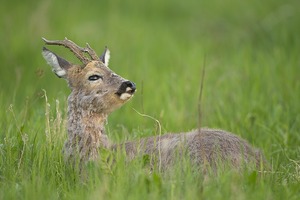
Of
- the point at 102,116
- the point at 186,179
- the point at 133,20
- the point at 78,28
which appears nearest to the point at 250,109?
the point at 102,116

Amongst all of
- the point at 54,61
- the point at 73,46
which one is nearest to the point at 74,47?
the point at 73,46

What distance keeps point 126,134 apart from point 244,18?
21.2 feet

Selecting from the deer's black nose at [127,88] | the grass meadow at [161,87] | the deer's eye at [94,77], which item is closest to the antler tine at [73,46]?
the deer's eye at [94,77]

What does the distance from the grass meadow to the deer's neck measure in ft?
0.45

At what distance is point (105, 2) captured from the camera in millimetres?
14523

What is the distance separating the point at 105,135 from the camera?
6.71 meters

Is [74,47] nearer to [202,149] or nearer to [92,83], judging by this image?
[92,83]

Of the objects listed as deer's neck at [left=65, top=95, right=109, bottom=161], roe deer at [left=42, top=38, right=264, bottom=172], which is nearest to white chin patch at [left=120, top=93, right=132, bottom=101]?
roe deer at [left=42, top=38, right=264, bottom=172]

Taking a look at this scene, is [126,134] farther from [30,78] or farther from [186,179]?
[30,78]

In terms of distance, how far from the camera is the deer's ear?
692 centimetres

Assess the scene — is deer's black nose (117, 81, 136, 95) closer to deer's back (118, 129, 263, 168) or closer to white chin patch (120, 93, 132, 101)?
white chin patch (120, 93, 132, 101)

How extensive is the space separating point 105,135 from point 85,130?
22 centimetres

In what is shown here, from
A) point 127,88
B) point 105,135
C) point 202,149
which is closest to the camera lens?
point 202,149

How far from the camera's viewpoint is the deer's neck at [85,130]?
652cm
